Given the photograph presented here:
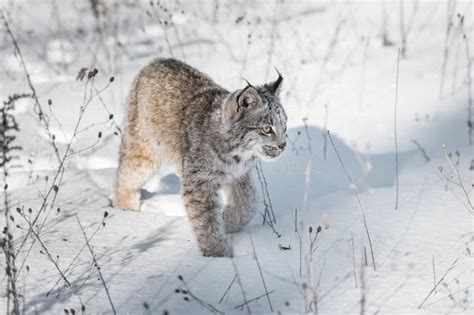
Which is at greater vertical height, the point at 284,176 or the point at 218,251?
the point at 284,176

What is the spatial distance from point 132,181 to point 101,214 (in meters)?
0.41

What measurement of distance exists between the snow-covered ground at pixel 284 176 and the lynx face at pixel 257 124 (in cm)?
60

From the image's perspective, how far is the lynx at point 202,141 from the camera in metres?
4.20

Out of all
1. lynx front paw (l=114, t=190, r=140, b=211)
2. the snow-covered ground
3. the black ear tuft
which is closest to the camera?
the snow-covered ground

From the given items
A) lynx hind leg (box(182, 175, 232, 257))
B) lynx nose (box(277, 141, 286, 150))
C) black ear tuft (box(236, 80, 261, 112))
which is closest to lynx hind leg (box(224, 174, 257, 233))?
lynx hind leg (box(182, 175, 232, 257))

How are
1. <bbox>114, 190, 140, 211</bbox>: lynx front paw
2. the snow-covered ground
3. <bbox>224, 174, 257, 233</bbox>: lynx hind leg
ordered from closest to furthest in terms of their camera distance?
1. the snow-covered ground
2. <bbox>224, 174, 257, 233</bbox>: lynx hind leg
3. <bbox>114, 190, 140, 211</bbox>: lynx front paw

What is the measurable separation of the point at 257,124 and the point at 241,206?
0.64 meters

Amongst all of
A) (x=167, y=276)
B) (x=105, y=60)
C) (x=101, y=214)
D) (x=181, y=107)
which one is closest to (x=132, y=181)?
(x=101, y=214)

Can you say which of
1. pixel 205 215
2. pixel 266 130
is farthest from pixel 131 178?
pixel 266 130

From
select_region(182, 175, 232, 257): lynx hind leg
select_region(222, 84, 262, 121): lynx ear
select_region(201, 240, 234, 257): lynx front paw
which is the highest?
select_region(222, 84, 262, 121): lynx ear

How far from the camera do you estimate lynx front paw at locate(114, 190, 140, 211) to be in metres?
5.03

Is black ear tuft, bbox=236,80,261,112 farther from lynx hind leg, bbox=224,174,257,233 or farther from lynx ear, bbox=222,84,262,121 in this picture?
lynx hind leg, bbox=224,174,257,233

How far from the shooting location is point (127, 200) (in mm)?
5039

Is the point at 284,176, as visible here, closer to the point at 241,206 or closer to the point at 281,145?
the point at 241,206
